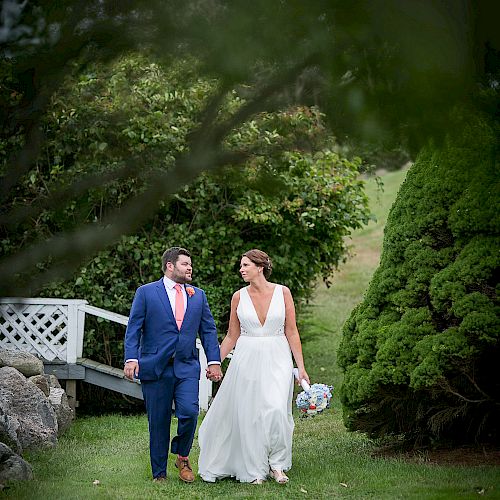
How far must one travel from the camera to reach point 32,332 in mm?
12438

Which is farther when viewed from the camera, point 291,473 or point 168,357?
point 291,473

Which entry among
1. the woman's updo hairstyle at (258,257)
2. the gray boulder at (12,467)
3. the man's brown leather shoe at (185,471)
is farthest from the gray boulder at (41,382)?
the woman's updo hairstyle at (258,257)

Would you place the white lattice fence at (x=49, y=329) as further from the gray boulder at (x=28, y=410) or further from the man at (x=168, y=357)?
the man at (x=168, y=357)

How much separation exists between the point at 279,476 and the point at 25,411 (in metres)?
3.08

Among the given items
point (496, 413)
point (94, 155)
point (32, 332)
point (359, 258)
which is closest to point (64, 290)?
point (32, 332)

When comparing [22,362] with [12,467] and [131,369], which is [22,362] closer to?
[12,467]

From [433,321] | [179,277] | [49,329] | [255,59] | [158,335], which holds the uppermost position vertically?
[255,59]

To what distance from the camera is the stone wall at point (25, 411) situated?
7.91 metres

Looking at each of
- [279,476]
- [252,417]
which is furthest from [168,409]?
[279,476]

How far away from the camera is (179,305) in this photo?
7949 mm

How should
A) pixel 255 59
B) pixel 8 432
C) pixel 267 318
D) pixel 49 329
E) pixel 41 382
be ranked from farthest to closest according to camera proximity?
pixel 49 329, pixel 41 382, pixel 8 432, pixel 267 318, pixel 255 59

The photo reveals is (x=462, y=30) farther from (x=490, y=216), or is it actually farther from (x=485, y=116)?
(x=490, y=216)

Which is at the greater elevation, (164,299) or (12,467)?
(164,299)

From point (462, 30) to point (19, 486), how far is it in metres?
6.03
